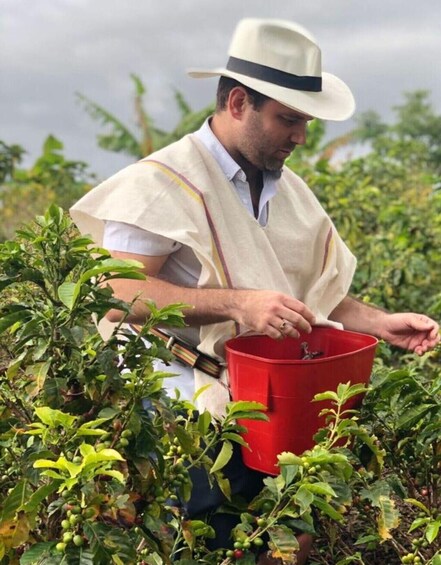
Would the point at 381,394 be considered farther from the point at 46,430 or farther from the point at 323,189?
the point at 323,189

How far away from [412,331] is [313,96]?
782 mm

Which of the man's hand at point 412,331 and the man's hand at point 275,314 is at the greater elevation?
the man's hand at point 275,314

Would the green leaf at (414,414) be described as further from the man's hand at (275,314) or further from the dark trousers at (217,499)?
the dark trousers at (217,499)

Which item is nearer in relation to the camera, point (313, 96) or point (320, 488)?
point (320, 488)

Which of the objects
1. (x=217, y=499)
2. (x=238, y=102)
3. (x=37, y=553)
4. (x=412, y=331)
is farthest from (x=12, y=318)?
(x=412, y=331)

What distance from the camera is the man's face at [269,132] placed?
9.52 ft

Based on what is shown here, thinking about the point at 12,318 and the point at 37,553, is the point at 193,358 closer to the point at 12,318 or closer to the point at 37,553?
the point at 12,318

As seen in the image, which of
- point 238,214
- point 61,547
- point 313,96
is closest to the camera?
point 61,547

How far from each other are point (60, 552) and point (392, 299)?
4.20 meters

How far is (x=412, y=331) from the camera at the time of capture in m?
3.06

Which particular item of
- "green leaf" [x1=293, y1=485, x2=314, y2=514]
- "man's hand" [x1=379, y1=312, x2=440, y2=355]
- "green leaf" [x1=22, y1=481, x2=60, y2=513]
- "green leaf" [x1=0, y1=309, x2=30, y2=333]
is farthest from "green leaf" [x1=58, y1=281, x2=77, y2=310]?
"man's hand" [x1=379, y1=312, x2=440, y2=355]

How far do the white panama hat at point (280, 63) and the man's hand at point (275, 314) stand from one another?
0.68m

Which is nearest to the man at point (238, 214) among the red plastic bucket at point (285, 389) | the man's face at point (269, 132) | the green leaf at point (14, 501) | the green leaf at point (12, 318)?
the man's face at point (269, 132)

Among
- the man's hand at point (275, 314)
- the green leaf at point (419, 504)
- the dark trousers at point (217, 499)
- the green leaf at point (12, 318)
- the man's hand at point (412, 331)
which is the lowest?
the dark trousers at point (217, 499)
